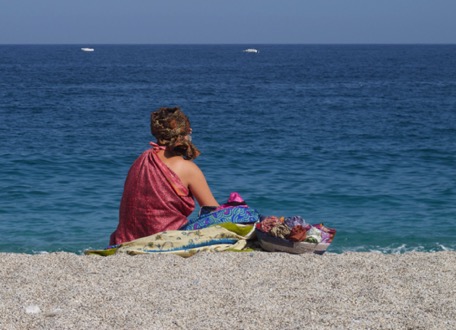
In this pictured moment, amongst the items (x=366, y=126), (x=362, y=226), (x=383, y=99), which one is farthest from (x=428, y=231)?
(x=383, y=99)

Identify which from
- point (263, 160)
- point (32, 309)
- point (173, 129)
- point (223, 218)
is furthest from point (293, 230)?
point (263, 160)

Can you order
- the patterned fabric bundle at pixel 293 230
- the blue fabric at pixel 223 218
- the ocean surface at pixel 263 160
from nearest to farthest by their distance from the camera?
1. the patterned fabric bundle at pixel 293 230
2. the blue fabric at pixel 223 218
3. the ocean surface at pixel 263 160

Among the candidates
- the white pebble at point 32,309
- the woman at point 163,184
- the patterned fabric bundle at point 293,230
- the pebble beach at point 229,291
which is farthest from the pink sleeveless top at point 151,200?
the white pebble at point 32,309

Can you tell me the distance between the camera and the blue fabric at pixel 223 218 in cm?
668

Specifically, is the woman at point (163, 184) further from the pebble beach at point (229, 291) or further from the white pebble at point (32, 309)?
the white pebble at point (32, 309)

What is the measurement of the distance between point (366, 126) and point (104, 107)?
11189mm

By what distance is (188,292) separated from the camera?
5.29m

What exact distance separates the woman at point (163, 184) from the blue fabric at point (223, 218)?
16cm

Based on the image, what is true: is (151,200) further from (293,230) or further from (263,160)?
(263,160)

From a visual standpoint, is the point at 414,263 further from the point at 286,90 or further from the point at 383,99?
the point at 286,90

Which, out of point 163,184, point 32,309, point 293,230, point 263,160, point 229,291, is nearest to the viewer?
point 32,309

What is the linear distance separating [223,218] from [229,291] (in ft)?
4.65

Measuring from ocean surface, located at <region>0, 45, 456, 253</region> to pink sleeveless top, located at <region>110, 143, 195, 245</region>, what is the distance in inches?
149

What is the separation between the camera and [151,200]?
669cm
